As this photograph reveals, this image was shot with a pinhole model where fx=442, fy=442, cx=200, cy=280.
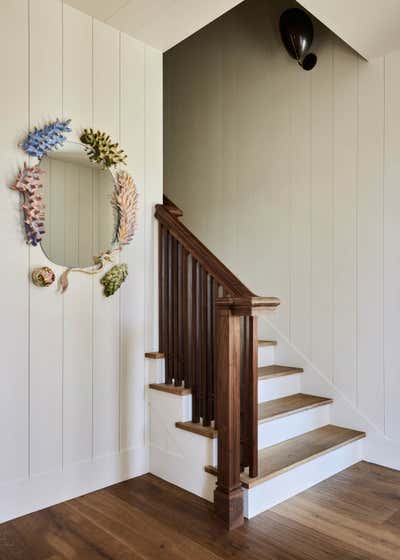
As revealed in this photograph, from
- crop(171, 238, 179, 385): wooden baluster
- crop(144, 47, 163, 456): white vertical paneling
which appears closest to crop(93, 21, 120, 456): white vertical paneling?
crop(144, 47, 163, 456): white vertical paneling

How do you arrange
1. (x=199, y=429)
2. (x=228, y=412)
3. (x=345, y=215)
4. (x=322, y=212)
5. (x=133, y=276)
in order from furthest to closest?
(x=322, y=212), (x=345, y=215), (x=133, y=276), (x=199, y=429), (x=228, y=412)

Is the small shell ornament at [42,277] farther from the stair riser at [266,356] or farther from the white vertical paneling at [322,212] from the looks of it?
the white vertical paneling at [322,212]

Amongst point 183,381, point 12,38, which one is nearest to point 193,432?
point 183,381

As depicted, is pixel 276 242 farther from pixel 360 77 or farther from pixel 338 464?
pixel 338 464

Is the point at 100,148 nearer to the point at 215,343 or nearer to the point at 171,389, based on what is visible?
the point at 215,343

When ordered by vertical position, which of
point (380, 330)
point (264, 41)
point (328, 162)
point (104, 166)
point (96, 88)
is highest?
point (264, 41)

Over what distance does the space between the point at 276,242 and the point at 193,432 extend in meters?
1.67

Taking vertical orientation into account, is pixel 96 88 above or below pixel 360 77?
below

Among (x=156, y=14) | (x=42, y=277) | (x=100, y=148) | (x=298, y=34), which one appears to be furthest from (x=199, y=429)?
(x=298, y=34)

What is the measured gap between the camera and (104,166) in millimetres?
2436

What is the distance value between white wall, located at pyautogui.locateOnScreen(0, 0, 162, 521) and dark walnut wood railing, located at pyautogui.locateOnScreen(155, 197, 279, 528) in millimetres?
143

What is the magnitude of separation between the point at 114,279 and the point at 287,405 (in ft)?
4.41

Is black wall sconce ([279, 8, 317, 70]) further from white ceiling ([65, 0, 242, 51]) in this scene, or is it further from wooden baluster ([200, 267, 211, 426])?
wooden baluster ([200, 267, 211, 426])

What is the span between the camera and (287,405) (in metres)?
2.80
